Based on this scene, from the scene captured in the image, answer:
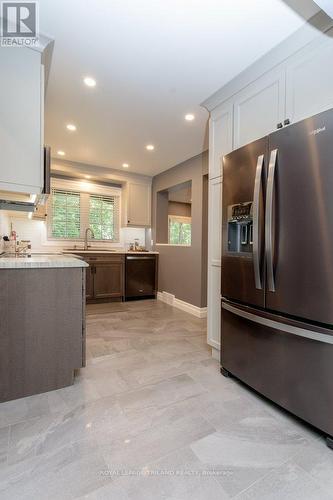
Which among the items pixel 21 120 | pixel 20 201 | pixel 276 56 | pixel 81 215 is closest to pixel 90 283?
pixel 81 215

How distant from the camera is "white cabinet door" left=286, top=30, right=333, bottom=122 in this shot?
148 cm

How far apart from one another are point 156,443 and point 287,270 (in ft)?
4.04

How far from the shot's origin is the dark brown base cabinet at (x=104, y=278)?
14.4ft

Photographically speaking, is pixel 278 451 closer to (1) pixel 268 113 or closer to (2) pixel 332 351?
(2) pixel 332 351

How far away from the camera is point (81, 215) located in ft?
16.1

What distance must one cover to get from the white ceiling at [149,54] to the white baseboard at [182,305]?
2.58 m

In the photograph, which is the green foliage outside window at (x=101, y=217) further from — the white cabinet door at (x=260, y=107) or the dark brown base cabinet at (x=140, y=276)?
the white cabinet door at (x=260, y=107)

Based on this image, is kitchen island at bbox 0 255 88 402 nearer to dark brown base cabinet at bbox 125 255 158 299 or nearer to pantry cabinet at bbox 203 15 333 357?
pantry cabinet at bbox 203 15 333 357

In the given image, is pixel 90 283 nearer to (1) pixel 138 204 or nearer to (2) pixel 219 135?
(1) pixel 138 204

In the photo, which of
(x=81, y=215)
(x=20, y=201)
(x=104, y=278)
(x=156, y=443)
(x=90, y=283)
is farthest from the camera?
(x=81, y=215)

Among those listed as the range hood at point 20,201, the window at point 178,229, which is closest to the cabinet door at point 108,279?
the range hood at point 20,201

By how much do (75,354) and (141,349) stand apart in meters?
0.82

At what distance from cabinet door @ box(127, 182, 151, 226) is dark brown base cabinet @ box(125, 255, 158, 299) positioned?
30.6 inches

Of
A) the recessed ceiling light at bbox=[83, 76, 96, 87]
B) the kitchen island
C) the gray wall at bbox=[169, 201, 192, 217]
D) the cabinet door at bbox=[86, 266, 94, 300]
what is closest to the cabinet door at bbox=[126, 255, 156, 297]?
the cabinet door at bbox=[86, 266, 94, 300]
